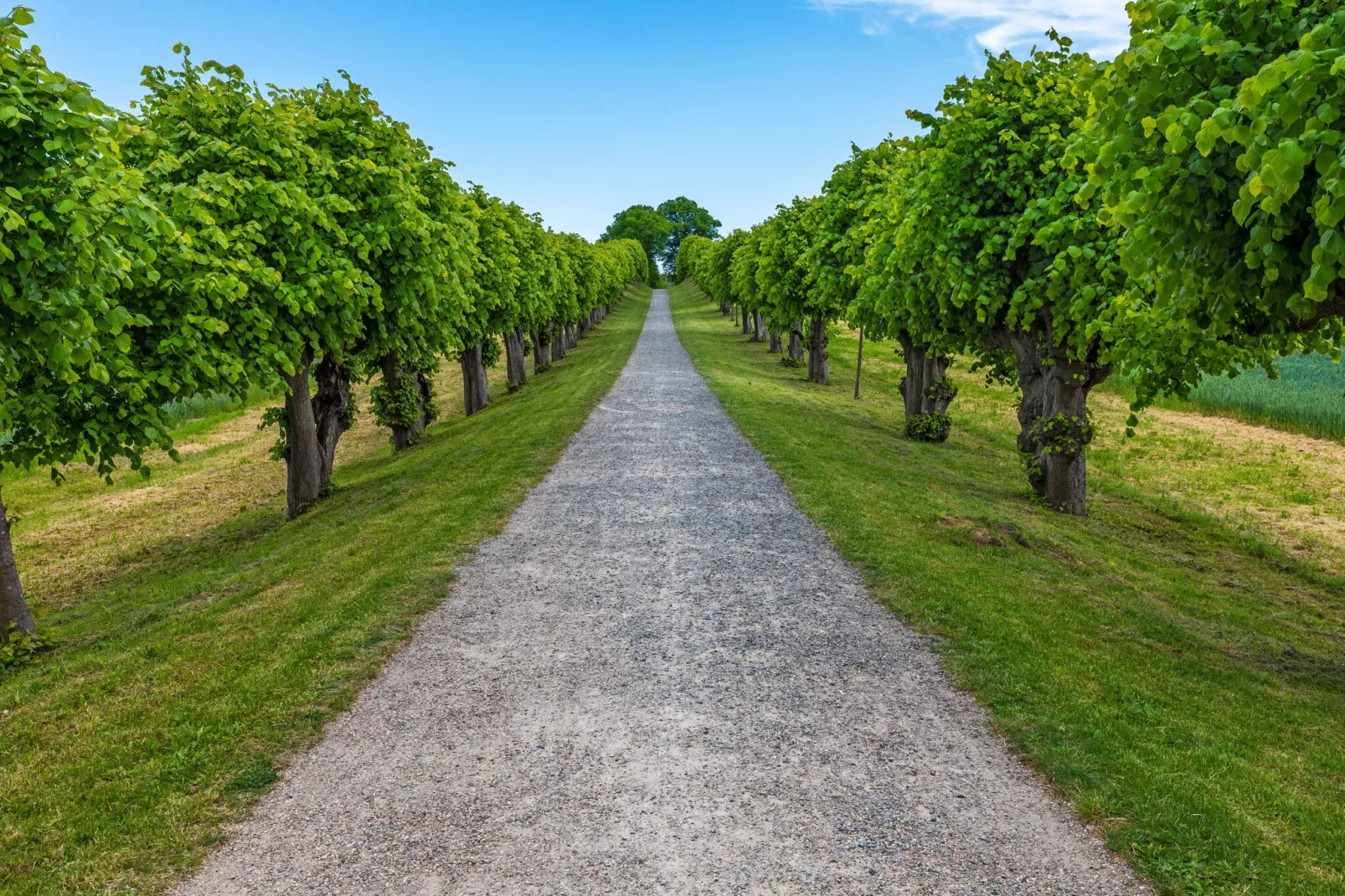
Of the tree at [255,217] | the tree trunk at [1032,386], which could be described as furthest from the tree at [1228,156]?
the tree at [255,217]

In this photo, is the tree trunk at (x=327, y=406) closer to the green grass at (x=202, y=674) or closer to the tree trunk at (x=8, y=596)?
the green grass at (x=202, y=674)

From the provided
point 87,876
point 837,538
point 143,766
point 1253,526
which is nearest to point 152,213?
point 143,766

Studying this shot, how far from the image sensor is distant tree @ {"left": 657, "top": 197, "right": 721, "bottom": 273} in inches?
7426

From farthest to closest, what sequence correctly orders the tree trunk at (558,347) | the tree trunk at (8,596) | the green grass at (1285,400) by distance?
the tree trunk at (558,347) < the green grass at (1285,400) < the tree trunk at (8,596)

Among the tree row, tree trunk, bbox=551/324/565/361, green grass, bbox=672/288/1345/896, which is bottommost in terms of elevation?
green grass, bbox=672/288/1345/896

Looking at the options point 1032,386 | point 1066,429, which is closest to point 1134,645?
point 1066,429

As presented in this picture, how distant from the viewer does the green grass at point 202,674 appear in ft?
19.0

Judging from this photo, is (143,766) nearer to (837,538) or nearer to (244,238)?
(837,538)

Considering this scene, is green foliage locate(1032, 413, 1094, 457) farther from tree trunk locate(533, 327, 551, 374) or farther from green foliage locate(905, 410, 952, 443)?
tree trunk locate(533, 327, 551, 374)

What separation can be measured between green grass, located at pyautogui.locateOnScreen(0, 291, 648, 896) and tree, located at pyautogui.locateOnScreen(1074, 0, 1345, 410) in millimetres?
8893

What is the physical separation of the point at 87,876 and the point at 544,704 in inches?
138

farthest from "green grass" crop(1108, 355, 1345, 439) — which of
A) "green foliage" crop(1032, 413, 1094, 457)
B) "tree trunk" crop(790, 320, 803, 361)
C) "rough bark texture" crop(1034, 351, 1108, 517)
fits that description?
"green foliage" crop(1032, 413, 1094, 457)

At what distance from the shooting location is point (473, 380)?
35.6 metres

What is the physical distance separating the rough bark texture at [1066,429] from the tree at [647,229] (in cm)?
15400
